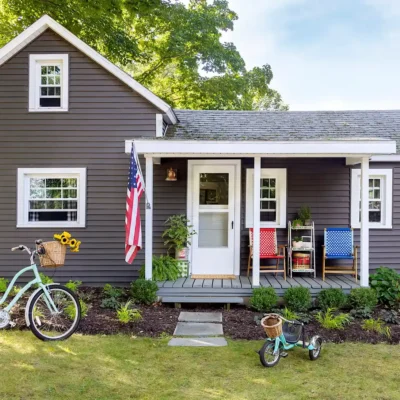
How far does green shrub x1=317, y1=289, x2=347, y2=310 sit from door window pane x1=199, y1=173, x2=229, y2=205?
8.04ft

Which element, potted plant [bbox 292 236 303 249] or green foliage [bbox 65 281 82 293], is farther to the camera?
potted plant [bbox 292 236 303 249]

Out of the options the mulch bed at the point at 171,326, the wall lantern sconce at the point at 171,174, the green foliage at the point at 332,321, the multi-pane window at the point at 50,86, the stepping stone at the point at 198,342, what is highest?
the multi-pane window at the point at 50,86

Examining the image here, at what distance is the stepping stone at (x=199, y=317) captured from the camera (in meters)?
5.41

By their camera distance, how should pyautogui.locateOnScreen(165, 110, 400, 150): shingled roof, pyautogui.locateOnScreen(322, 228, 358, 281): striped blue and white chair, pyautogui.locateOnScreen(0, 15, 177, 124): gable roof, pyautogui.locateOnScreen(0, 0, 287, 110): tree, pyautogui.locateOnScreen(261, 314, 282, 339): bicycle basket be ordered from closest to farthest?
pyautogui.locateOnScreen(261, 314, 282, 339): bicycle basket → pyautogui.locateOnScreen(322, 228, 358, 281): striped blue and white chair → pyautogui.locateOnScreen(0, 15, 177, 124): gable roof → pyautogui.locateOnScreen(165, 110, 400, 150): shingled roof → pyautogui.locateOnScreen(0, 0, 287, 110): tree

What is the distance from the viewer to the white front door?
704 cm

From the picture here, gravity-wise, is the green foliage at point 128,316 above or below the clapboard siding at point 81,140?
below

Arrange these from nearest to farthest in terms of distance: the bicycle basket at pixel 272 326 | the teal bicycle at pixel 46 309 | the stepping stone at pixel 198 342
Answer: the bicycle basket at pixel 272 326
the teal bicycle at pixel 46 309
the stepping stone at pixel 198 342

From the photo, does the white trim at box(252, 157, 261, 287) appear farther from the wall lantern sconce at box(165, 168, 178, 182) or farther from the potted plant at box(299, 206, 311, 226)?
the wall lantern sconce at box(165, 168, 178, 182)

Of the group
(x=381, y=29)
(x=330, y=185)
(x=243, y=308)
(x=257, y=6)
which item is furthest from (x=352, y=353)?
(x=381, y=29)

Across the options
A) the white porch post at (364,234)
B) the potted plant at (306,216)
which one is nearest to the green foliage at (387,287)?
the white porch post at (364,234)

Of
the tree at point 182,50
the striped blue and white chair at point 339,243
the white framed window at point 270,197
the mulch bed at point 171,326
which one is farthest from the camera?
the tree at point 182,50

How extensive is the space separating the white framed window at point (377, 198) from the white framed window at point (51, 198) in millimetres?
5257

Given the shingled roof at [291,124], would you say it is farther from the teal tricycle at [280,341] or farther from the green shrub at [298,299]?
the teal tricycle at [280,341]

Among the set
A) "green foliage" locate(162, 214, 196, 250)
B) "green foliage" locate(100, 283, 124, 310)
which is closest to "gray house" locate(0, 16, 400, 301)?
"green foliage" locate(162, 214, 196, 250)
